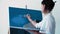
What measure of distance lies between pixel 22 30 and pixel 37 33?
0.63 feet

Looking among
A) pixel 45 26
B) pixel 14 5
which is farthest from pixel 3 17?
pixel 45 26

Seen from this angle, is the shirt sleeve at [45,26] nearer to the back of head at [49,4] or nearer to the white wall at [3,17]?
the back of head at [49,4]

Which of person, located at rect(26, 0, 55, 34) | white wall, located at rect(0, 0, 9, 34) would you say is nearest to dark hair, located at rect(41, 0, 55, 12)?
person, located at rect(26, 0, 55, 34)

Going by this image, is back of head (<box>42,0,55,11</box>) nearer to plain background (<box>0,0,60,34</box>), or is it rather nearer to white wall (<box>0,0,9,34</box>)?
plain background (<box>0,0,60,34</box>)

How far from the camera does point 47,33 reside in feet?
5.05

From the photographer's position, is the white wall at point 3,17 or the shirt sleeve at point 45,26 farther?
the white wall at point 3,17

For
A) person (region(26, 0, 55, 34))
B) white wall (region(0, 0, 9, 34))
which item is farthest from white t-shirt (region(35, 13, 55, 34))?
white wall (region(0, 0, 9, 34))

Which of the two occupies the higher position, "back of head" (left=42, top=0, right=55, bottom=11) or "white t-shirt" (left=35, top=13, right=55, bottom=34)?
"back of head" (left=42, top=0, right=55, bottom=11)

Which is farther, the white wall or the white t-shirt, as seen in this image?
the white wall

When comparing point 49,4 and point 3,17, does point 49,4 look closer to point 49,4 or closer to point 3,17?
point 49,4

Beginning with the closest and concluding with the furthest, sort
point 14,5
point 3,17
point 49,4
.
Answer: point 49,4 < point 14,5 < point 3,17

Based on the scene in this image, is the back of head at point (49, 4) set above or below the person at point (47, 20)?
above

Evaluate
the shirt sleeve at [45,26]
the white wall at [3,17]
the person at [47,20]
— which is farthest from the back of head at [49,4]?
the white wall at [3,17]

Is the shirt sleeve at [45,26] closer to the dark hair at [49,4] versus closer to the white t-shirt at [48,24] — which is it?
the white t-shirt at [48,24]
